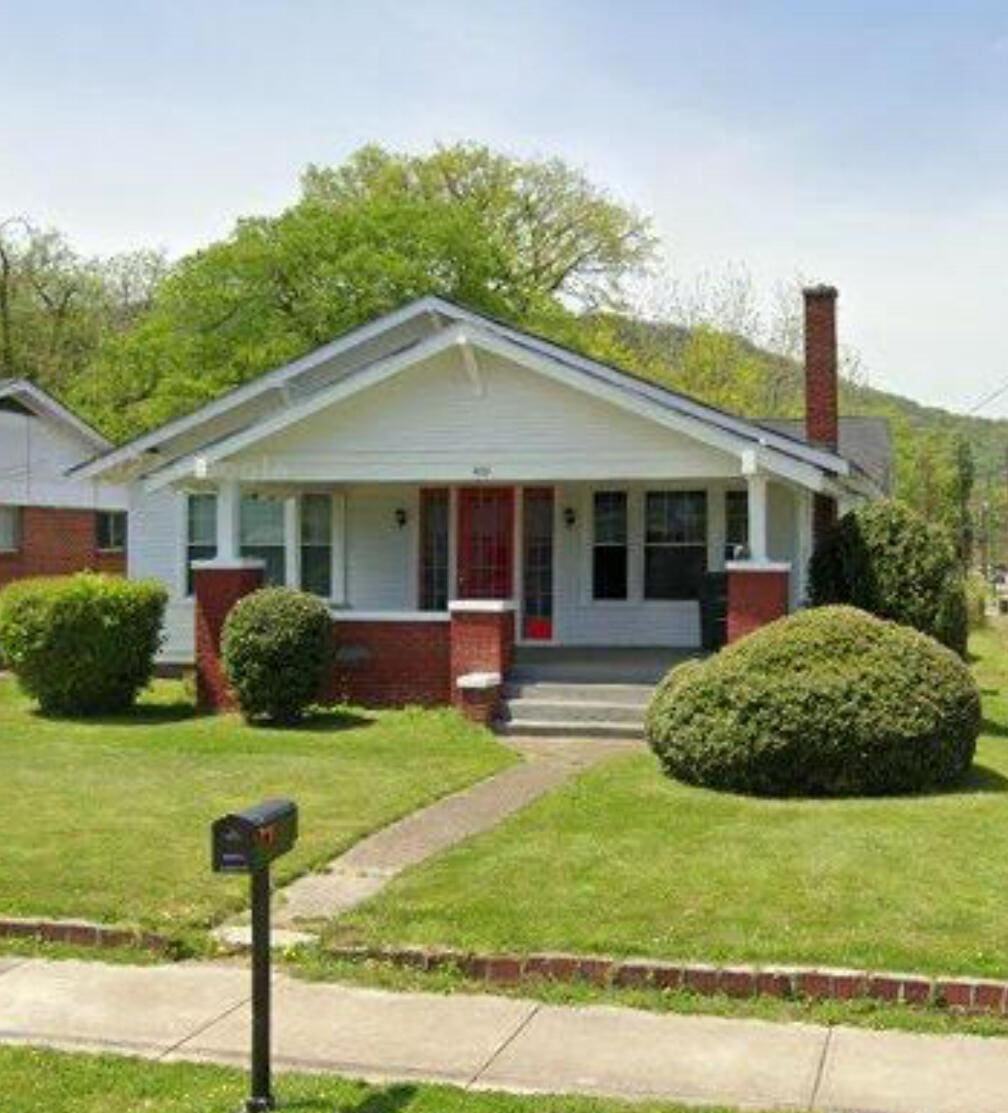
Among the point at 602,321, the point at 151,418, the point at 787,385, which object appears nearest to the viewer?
the point at 151,418

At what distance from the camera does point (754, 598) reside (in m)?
17.7

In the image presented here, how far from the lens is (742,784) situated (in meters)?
12.8

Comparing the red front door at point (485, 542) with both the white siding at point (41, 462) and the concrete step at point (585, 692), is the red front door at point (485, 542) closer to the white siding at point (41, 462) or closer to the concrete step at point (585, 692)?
the concrete step at point (585, 692)

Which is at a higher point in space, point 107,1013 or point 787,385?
point 787,385

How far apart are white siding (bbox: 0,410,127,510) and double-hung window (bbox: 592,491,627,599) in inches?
437

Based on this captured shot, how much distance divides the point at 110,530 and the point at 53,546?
3.32 metres

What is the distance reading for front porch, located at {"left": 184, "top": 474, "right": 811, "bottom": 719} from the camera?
62.7 ft

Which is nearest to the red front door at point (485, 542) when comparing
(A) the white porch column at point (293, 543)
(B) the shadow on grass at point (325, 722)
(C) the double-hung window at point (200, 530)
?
(A) the white porch column at point (293, 543)

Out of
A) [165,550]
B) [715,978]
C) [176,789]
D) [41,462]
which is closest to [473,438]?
[176,789]

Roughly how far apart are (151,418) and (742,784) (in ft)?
93.7

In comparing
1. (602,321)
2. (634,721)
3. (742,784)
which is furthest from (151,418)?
(742,784)

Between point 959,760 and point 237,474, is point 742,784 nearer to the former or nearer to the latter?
point 959,760

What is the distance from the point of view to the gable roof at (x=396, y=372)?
1798 centimetres

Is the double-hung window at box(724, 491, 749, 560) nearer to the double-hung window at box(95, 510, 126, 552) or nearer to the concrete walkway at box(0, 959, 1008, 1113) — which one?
the concrete walkway at box(0, 959, 1008, 1113)
